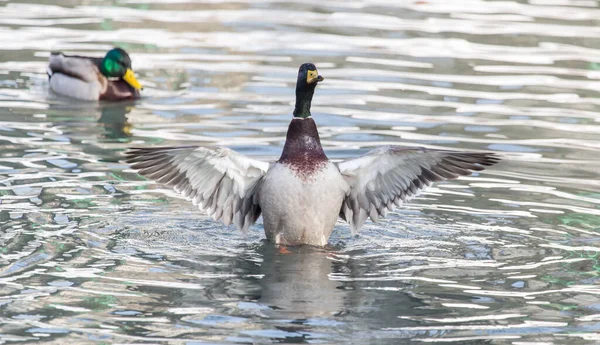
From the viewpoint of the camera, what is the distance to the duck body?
8.16 meters

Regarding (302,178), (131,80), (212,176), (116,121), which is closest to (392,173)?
(302,178)

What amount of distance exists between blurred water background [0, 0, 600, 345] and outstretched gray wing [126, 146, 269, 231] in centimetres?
21

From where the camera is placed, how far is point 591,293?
285 inches

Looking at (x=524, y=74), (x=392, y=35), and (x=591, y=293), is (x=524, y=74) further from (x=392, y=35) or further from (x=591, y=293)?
(x=591, y=293)

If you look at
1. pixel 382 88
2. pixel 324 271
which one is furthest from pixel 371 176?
pixel 382 88

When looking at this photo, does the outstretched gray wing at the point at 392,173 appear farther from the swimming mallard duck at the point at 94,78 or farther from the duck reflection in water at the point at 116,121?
the swimming mallard duck at the point at 94,78

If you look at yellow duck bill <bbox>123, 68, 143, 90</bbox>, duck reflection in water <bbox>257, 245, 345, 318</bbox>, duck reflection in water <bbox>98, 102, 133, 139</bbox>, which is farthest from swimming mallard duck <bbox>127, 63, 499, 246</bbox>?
yellow duck bill <bbox>123, 68, 143, 90</bbox>

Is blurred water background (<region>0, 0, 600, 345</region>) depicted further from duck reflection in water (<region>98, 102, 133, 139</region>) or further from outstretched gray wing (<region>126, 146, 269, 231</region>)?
outstretched gray wing (<region>126, 146, 269, 231</region>)

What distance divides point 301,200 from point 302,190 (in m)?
0.07

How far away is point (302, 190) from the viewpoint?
8164 mm

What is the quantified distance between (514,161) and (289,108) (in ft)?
9.89

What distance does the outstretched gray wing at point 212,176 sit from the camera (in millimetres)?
8289

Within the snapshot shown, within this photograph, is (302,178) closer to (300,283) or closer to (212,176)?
(212,176)

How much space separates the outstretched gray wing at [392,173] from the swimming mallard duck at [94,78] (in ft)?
19.0
